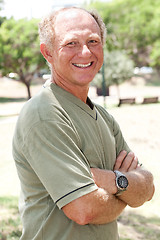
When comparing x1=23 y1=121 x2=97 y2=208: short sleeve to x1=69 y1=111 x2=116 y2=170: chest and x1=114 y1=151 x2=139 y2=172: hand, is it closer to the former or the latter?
x1=69 y1=111 x2=116 y2=170: chest

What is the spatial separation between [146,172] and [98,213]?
600 mm

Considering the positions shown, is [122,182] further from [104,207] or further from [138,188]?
[104,207]

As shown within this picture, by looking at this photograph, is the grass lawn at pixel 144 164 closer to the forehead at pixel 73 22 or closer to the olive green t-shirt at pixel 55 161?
the olive green t-shirt at pixel 55 161

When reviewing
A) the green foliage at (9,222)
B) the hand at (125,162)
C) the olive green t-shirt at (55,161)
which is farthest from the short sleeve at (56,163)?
the green foliage at (9,222)

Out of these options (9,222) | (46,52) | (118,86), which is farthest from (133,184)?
(118,86)

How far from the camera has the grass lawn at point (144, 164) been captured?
4484 mm

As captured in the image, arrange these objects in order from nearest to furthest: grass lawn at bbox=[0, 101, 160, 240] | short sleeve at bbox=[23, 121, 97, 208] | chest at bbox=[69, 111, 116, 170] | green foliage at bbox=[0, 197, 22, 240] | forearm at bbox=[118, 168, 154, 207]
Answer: short sleeve at bbox=[23, 121, 97, 208] < chest at bbox=[69, 111, 116, 170] < forearm at bbox=[118, 168, 154, 207] < green foliage at bbox=[0, 197, 22, 240] < grass lawn at bbox=[0, 101, 160, 240]

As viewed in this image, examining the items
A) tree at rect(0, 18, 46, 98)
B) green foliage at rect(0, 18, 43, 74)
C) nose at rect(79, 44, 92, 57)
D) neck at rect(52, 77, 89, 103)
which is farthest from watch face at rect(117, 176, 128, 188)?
green foliage at rect(0, 18, 43, 74)

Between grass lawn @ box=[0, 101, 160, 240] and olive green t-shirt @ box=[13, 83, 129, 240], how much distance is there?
2.28 m

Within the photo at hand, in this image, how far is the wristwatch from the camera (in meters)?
1.92

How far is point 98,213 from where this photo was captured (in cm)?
174

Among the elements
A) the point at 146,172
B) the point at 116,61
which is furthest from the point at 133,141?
the point at 116,61

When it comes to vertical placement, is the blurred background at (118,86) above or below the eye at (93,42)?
below

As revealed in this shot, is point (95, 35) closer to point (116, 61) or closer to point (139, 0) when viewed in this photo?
point (116, 61)
